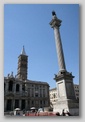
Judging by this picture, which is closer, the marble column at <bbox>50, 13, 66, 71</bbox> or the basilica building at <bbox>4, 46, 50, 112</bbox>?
the marble column at <bbox>50, 13, 66, 71</bbox>

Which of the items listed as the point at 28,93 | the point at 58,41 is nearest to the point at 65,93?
the point at 58,41

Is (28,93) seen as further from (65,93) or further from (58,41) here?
(65,93)

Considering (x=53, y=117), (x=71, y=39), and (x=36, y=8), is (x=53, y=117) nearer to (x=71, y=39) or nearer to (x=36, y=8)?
(x=71, y=39)

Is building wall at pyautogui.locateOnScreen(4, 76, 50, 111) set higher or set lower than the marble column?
lower

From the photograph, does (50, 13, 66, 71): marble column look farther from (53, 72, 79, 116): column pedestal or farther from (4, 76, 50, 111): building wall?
(4, 76, 50, 111): building wall

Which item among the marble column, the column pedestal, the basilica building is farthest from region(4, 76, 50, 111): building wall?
the column pedestal

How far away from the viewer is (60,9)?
6656 millimetres

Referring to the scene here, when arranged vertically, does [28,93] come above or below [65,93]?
above

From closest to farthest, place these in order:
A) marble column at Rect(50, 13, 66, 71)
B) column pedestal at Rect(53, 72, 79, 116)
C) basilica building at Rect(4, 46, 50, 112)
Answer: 1. column pedestal at Rect(53, 72, 79, 116)
2. marble column at Rect(50, 13, 66, 71)
3. basilica building at Rect(4, 46, 50, 112)

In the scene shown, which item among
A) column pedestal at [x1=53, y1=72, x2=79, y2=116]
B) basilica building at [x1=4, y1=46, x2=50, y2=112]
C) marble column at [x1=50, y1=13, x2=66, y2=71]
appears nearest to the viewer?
column pedestal at [x1=53, y1=72, x2=79, y2=116]

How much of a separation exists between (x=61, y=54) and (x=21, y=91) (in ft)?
42.4

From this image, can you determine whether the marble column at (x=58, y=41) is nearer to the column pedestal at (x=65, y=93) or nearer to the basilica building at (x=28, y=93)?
the column pedestal at (x=65, y=93)

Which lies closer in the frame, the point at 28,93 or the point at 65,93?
the point at 65,93

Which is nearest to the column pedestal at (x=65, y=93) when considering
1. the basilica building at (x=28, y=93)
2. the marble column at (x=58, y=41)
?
the marble column at (x=58, y=41)
